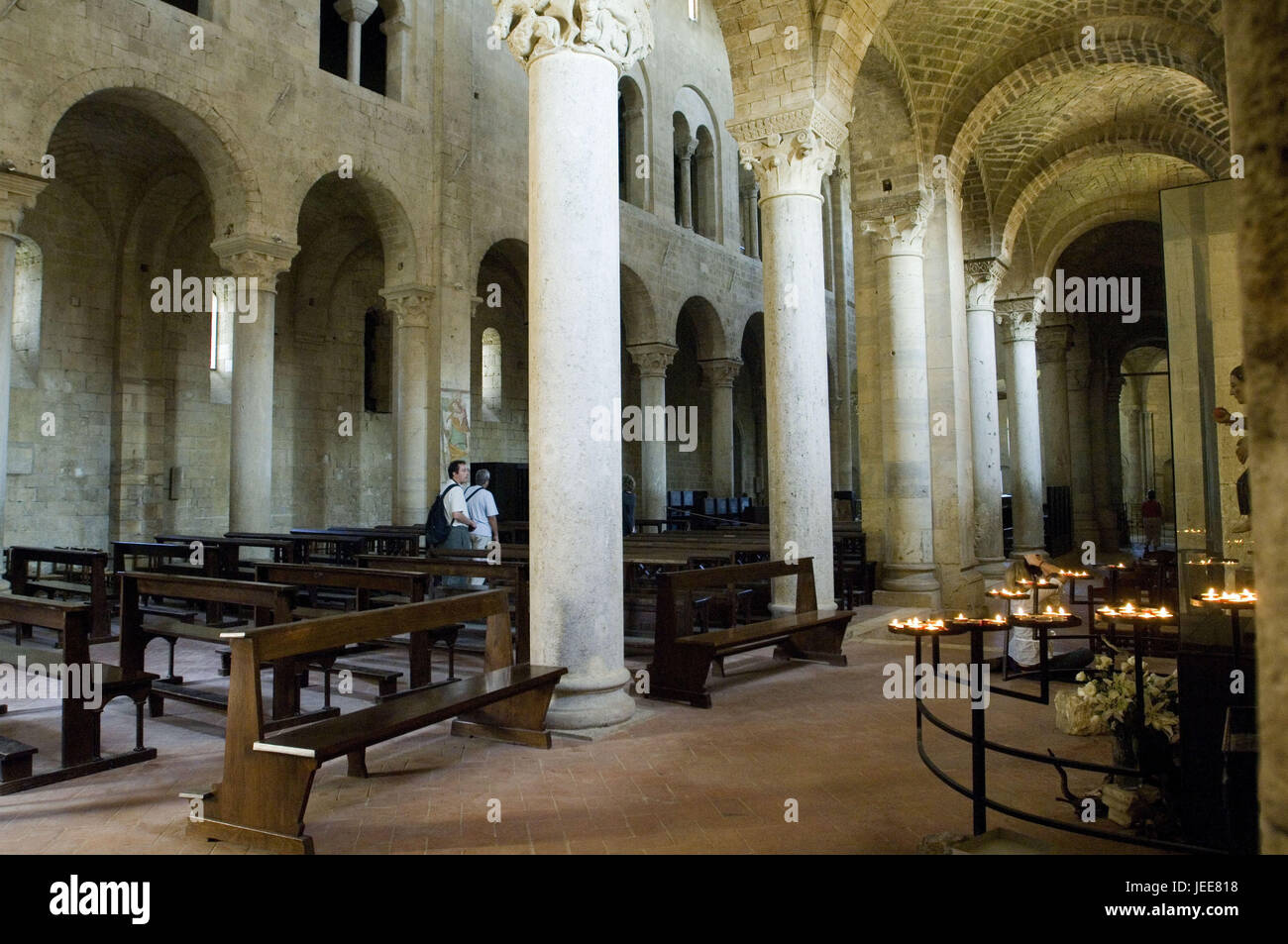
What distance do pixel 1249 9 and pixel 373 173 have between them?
569 inches

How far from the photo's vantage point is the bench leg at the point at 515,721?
15.1ft

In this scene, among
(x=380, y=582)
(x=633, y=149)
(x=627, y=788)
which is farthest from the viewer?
(x=633, y=149)

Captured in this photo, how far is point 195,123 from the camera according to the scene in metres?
11.8

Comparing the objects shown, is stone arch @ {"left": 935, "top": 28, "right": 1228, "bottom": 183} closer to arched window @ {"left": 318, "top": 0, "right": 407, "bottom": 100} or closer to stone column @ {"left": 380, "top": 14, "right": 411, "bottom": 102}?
stone column @ {"left": 380, "top": 14, "right": 411, "bottom": 102}

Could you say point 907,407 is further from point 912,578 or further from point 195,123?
point 195,123

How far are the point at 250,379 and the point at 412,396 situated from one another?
286 cm

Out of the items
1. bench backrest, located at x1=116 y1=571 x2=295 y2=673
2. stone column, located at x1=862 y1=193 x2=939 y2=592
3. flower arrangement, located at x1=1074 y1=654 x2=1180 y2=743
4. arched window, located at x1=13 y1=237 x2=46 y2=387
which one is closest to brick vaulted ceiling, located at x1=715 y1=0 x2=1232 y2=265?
stone column, located at x1=862 y1=193 x2=939 y2=592

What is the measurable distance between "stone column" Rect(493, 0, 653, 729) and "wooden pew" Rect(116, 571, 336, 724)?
57.4 inches

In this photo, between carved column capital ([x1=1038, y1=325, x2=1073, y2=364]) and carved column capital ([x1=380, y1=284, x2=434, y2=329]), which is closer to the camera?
carved column capital ([x1=380, y1=284, x2=434, y2=329])

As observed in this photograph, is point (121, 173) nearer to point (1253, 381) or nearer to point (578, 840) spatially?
point (578, 840)

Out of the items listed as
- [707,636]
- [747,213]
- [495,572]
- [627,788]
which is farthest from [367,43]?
[627,788]

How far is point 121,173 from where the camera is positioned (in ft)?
48.7

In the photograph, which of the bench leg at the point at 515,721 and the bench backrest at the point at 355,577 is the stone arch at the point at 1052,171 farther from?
the bench leg at the point at 515,721

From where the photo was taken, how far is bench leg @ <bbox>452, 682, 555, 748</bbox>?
4.61m
